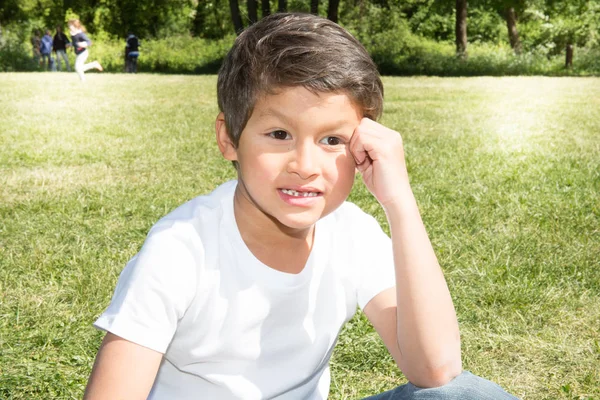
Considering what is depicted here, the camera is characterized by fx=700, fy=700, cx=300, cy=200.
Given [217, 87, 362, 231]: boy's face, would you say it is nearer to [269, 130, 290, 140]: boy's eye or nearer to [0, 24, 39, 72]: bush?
[269, 130, 290, 140]: boy's eye

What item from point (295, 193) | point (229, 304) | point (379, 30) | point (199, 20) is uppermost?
point (199, 20)

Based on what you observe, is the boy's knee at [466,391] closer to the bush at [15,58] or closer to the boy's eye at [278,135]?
the boy's eye at [278,135]

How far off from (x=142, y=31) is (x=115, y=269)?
46.9 metres

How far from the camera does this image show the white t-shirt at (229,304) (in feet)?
5.55

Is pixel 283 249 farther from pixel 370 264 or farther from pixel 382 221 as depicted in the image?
pixel 382 221

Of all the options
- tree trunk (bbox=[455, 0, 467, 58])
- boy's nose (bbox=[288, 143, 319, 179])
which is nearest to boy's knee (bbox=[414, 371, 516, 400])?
boy's nose (bbox=[288, 143, 319, 179])

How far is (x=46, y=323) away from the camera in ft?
11.7

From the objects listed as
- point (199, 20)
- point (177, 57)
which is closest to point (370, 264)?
point (177, 57)

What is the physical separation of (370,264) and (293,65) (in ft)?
2.22

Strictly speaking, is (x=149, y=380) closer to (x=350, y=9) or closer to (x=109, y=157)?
(x=109, y=157)

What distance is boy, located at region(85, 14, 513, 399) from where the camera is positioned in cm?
181

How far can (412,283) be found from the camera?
1899 millimetres

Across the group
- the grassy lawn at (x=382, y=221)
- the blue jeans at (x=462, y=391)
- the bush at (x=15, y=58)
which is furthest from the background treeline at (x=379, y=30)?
the blue jeans at (x=462, y=391)

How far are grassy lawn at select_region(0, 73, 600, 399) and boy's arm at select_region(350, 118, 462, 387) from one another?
125 centimetres
